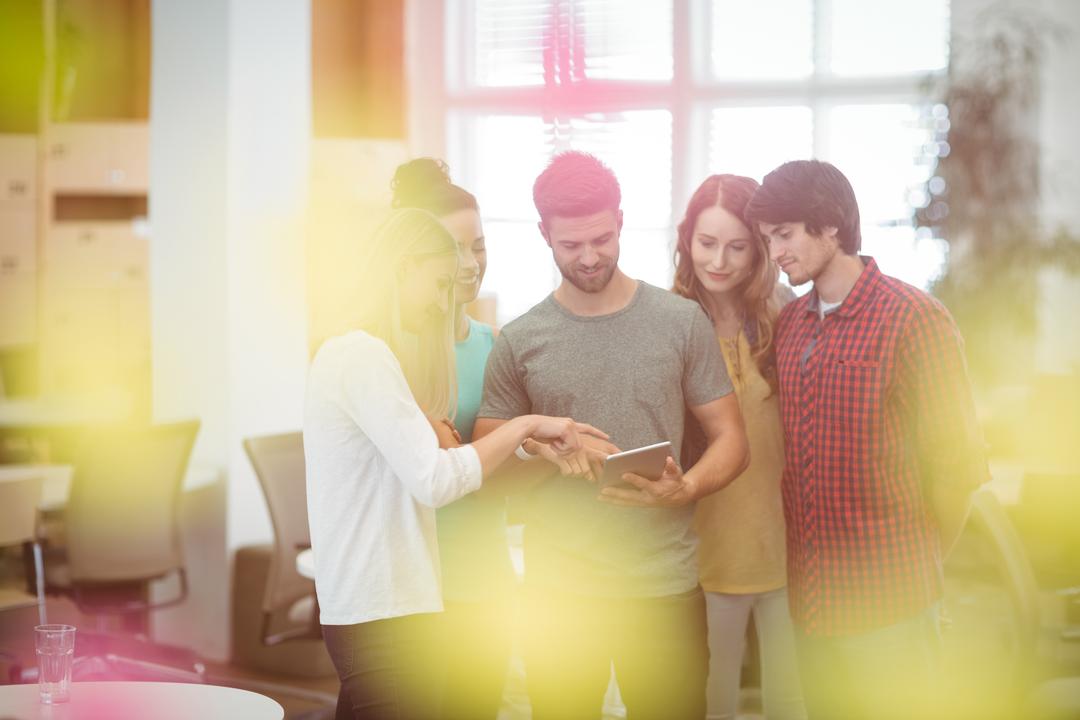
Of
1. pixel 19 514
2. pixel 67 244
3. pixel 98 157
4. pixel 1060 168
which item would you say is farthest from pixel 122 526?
pixel 1060 168

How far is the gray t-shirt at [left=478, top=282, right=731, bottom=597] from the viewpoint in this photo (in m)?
2.29

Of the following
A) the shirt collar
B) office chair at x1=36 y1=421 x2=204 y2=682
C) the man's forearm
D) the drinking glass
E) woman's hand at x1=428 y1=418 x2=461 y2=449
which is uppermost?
the shirt collar

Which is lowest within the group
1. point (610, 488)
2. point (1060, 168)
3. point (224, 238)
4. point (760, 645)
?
point (760, 645)

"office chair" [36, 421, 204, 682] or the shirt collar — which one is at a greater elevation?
the shirt collar

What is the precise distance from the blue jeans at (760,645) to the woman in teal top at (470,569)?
1.47ft

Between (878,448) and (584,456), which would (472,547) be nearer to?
(584,456)

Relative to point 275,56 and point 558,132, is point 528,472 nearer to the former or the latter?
point 275,56

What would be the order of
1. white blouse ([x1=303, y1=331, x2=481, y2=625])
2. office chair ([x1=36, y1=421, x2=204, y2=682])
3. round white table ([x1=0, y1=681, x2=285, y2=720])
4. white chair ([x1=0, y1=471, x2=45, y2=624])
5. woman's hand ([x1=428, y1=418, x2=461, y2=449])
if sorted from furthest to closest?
1. office chair ([x1=36, y1=421, x2=204, y2=682])
2. white chair ([x1=0, y1=471, x2=45, y2=624])
3. woman's hand ([x1=428, y1=418, x2=461, y2=449])
4. white blouse ([x1=303, y1=331, x2=481, y2=625])
5. round white table ([x1=0, y1=681, x2=285, y2=720])

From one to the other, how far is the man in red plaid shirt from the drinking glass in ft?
4.40

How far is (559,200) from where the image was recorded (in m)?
2.28

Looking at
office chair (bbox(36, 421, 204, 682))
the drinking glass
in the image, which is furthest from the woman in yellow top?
office chair (bbox(36, 421, 204, 682))

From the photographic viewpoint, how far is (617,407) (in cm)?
230

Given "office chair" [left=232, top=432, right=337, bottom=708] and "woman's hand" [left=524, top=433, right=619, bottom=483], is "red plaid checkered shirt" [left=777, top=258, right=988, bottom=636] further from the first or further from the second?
"office chair" [left=232, top=432, right=337, bottom=708]

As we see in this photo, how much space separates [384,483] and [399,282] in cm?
35
